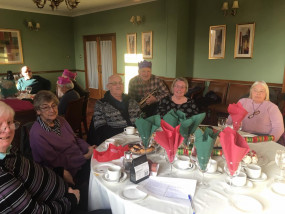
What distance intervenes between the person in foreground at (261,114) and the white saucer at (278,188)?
1.08 metres

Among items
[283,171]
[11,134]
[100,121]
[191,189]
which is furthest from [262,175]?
[100,121]

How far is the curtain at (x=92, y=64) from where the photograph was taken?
699 cm

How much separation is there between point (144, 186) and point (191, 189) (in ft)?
0.78

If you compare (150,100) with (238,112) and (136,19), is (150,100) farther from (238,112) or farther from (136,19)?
(136,19)

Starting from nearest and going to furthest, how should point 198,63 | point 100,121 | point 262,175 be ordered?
point 262,175, point 100,121, point 198,63

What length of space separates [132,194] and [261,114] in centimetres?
173

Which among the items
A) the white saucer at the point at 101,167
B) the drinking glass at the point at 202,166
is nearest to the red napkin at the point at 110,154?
the white saucer at the point at 101,167

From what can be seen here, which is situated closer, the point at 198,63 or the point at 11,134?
the point at 11,134

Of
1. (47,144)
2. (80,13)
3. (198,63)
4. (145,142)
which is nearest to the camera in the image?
(145,142)

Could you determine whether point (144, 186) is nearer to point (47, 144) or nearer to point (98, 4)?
point (47, 144)

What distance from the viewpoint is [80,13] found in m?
7.03

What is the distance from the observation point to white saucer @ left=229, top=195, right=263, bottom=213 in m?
1.00

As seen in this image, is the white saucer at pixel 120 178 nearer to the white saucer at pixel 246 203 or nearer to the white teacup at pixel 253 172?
the white saucer at pixel 246 203

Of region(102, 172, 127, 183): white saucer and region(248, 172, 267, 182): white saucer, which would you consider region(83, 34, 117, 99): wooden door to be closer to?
region(102, 172, 127, 183): white saucer
